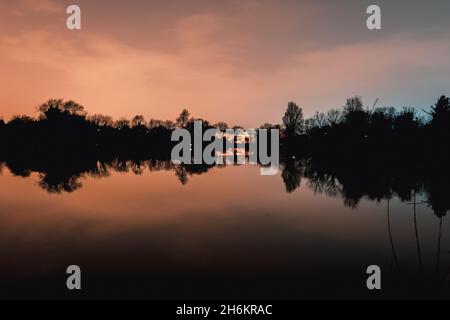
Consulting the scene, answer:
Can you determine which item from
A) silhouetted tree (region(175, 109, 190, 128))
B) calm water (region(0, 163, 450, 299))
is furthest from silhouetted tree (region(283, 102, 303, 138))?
calm water (region(0, 163, 450, 299))

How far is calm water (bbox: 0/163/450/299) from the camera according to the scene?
13.0 meters

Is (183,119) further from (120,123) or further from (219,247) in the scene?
(219,247)

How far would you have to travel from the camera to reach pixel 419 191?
115 ft

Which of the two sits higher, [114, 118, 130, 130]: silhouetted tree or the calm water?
[114, 118, 130, 130]: silhouetted tree

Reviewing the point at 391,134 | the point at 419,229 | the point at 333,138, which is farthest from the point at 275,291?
the point at 333,138

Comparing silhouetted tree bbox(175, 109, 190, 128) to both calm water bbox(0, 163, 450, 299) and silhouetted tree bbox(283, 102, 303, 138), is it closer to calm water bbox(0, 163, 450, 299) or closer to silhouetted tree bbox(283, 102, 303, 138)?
silhouetted tree bbox(283, 102, 303, 138)

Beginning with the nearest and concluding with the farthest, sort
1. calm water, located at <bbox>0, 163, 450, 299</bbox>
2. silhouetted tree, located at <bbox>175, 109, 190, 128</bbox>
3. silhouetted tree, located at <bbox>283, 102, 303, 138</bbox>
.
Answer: calm water, located at <bbox>0, 163, 450, 299</bbox> → silhouetted tree, located at <bbox>283, 102, 303, 138</bbox> → silhouetted tree, located at <bbox>175, 109, 190, 128</bbox>

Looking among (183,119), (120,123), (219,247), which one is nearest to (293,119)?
(183,119)

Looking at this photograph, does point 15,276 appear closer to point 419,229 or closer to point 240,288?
point 240,288

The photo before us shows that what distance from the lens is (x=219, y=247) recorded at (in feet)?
59.3

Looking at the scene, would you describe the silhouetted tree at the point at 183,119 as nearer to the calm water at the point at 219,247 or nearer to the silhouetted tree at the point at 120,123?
the silhouetted tree at the point at 120,123

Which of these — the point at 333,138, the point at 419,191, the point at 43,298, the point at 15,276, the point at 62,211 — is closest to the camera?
the point at 43,298

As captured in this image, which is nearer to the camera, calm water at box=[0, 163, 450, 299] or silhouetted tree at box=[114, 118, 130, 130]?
calm water at box=[0, 163, 450, 299]

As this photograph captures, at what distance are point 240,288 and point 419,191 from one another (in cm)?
2777
